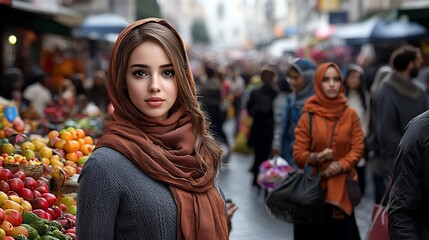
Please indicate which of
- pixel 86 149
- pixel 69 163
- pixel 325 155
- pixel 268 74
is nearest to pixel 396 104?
pixel 325 155

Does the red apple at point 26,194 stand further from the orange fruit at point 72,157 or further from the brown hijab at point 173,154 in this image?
the brown hijab at point 173,154

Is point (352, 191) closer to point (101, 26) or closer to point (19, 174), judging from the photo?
point (19, 174)

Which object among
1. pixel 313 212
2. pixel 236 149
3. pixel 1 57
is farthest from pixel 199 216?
pixel 1 57

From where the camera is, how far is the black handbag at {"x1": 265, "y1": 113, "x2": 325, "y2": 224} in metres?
6.87

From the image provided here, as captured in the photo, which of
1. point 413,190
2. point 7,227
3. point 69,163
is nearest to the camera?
point 413,190

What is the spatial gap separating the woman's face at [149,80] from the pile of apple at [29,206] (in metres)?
1.92

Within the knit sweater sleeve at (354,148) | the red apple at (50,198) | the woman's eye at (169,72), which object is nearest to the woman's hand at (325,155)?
the knit sweater sleeve at (354,148)

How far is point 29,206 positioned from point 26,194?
0.17m

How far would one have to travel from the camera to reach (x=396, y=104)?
8078mm

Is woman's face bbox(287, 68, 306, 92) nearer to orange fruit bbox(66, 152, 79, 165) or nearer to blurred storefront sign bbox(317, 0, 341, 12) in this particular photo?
orange fruit bbox(66, 152, 79, 165)

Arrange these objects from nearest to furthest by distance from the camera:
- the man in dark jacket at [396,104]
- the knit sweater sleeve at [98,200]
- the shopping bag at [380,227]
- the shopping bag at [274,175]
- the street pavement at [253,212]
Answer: the knit sweater sleeve at [98,200] → the shopping bag at [380,227] → the man in dark jacket at [396,104] → the shopping bag at [274,175] → the street pavement at [253,212]

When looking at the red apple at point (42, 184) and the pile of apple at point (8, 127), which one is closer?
the red apple at point (42, 184)

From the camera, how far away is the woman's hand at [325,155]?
22.5ft

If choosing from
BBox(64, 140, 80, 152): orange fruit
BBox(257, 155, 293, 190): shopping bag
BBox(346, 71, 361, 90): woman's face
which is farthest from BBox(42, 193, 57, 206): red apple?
BBox(346, 71, 361, 90): woman's face
